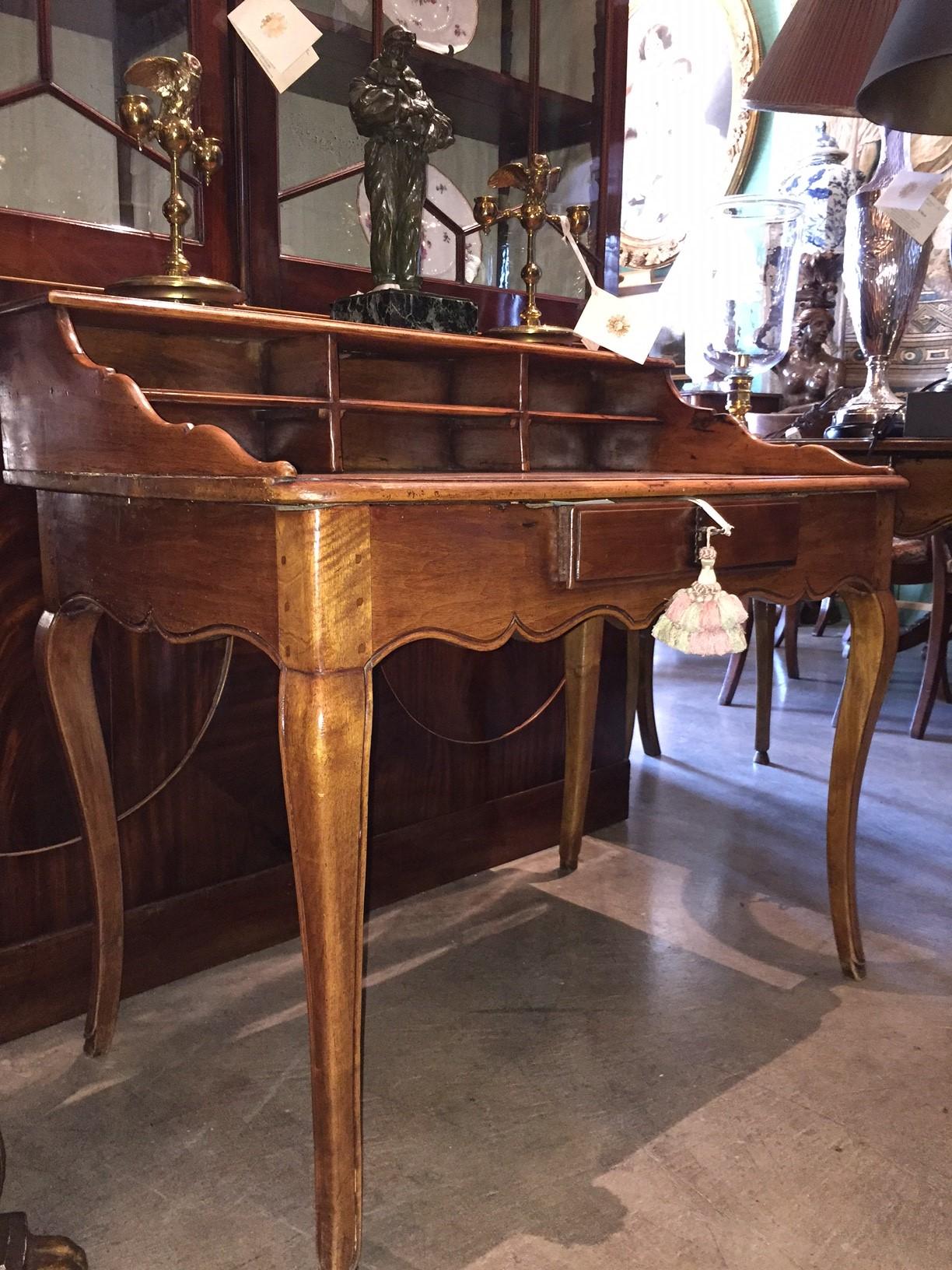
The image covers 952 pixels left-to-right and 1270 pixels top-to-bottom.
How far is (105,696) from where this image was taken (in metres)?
1.53

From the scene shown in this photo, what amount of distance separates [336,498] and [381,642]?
0.49 feet

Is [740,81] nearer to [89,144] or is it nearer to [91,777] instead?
[89,144]

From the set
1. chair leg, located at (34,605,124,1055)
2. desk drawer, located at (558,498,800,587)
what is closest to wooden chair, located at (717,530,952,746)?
desk drawer, located at (558,498,800,587)

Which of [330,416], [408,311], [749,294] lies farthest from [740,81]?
[330,416]

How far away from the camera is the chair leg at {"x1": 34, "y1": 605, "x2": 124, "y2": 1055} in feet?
4.36

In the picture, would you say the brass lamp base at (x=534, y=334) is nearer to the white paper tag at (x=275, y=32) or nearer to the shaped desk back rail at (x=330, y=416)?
the shaped desk back rail at (x=330, y=416)

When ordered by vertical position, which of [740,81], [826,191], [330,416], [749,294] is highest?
[740,81]

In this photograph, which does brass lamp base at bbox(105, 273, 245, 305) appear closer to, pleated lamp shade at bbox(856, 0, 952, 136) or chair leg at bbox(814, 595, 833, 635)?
pleated lamp shade at bbox(856, 0, 952, 136)

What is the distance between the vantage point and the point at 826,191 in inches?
167

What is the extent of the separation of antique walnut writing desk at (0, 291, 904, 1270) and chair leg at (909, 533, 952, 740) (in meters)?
1.70

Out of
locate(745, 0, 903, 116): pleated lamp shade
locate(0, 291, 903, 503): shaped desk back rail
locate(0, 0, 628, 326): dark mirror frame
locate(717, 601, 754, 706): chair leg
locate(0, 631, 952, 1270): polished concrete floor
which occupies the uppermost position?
locate(745, 0, 903, 116): pleated lamp shade

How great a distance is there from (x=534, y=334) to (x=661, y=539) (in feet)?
2.06

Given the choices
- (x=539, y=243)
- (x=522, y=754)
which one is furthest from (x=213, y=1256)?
(x=539, y=243)

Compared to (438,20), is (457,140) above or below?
below
